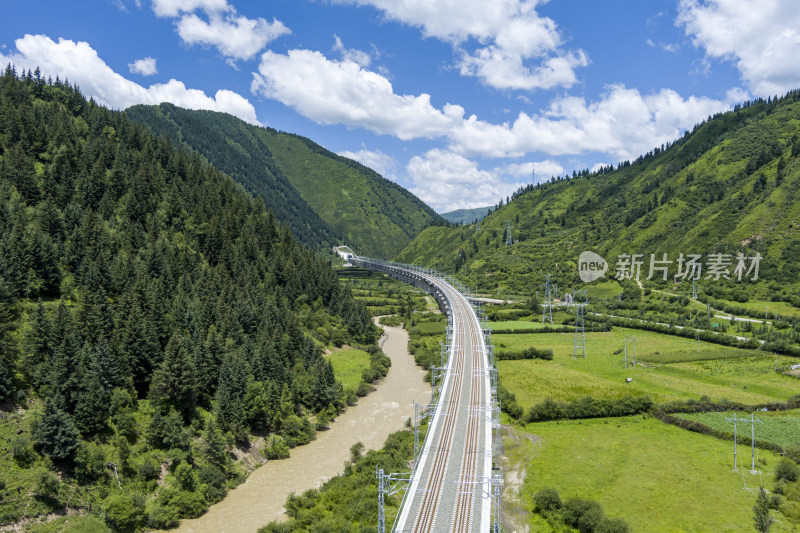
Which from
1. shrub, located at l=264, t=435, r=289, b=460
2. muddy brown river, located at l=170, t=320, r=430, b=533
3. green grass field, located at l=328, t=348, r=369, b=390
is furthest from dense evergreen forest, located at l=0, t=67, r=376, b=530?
green grass field, located at l=328, t=348, r=369, b=390

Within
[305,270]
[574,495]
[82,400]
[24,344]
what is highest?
[305,270]

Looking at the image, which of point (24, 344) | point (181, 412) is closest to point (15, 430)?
point (24, 344)

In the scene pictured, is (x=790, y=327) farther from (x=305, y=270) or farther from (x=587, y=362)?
(x=305, y=270)

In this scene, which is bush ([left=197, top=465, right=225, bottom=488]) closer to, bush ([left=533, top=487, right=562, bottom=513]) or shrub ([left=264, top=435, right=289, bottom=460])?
shrub ([left=264, top=435, right=289, bottom=460])

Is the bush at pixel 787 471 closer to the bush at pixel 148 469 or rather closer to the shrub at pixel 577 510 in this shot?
the shrub at pixel 577 510

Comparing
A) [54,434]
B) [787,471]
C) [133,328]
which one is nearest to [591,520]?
[787,471]

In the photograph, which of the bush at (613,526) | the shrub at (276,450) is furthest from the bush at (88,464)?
the bush at (613,526)

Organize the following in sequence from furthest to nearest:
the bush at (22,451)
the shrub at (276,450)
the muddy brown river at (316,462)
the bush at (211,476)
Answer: the shrub at (276,450) < the bush at (211,476) < the muddy brown river at (316,462) < the bush at (22,451)
